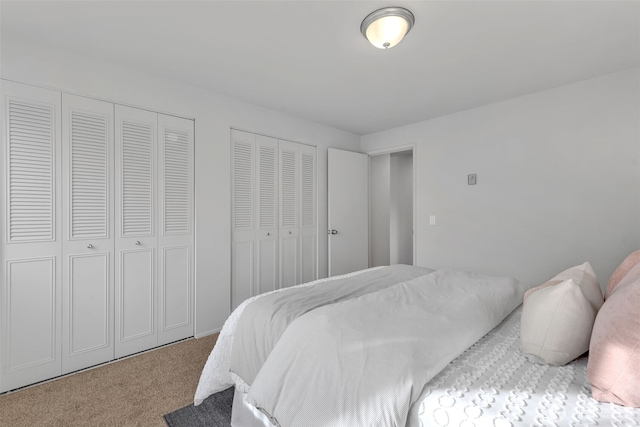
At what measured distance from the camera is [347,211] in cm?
414

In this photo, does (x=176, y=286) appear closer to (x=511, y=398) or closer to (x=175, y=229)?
(x=175, y=229)

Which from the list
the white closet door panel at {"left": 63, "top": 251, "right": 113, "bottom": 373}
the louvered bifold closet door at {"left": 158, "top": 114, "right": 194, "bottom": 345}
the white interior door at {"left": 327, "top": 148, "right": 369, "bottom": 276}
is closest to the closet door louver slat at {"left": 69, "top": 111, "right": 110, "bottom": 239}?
the white closet door panel at {"left": 63, "top": 251, "right": 113, "bottom": 373}

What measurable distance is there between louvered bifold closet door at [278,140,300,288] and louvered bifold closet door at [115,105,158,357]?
139cm

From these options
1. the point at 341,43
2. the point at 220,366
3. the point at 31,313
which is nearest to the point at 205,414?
the point at 220,366

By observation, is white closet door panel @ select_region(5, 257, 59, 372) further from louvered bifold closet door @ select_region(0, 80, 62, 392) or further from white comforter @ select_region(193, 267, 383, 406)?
white comforter @ select_region(193, 267, 383, 406)

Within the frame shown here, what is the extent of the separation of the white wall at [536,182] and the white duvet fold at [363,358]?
1.85 m

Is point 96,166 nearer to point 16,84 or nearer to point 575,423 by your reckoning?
point 16,84

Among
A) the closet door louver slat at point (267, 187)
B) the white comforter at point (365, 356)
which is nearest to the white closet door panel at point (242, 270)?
the closet door louver slat at point (267, 187)

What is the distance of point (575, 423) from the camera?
78cm

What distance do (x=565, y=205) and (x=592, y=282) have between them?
1.81m

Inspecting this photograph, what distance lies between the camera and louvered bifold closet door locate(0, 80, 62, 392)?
1966mm

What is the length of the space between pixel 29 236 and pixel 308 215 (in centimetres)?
261

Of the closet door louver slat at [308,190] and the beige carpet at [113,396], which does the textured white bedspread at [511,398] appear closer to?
the beige carpet at [113,396]

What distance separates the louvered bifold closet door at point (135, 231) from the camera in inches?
94.8
